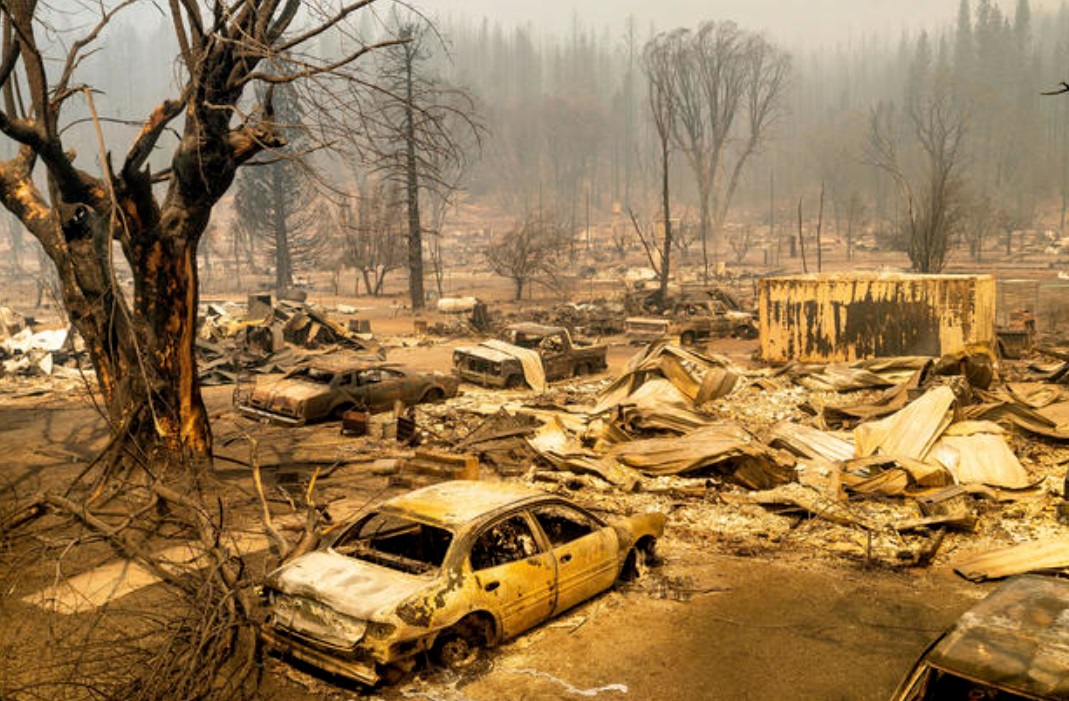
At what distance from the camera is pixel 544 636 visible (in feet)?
21.6

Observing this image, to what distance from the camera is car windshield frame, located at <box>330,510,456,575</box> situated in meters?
6.32

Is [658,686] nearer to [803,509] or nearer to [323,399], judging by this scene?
[803,509]

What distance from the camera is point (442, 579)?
5.82 m

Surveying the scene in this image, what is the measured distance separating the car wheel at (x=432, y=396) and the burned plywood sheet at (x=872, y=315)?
8014 millimetres

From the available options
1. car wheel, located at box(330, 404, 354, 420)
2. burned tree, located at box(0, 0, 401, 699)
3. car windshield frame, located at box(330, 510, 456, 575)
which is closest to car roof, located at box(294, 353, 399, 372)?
car wheel, located at box(330, 404, 354, 420)

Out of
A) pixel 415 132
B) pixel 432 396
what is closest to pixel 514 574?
pixel 432 396

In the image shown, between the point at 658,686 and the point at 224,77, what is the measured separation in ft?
27.6

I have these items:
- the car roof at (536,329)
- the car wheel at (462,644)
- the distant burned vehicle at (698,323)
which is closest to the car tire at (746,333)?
the distant burned vehicle at (698,323)

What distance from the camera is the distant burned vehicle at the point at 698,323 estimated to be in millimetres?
27078

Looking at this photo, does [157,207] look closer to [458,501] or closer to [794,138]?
[458,501]

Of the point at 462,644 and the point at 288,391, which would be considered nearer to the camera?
the point at 462,644

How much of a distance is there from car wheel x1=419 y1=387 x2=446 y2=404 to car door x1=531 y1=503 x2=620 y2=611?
9.17m

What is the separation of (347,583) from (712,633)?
2.95 metres

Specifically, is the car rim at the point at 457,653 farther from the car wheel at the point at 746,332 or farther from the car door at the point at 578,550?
the car wheel at the point at 746,332
